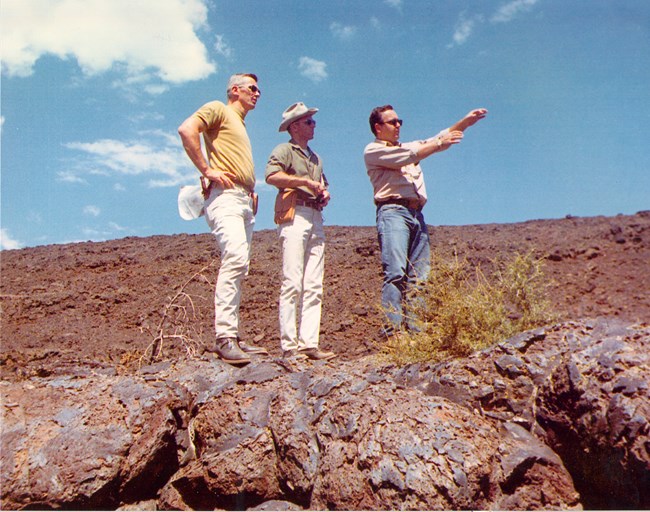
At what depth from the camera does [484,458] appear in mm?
2541

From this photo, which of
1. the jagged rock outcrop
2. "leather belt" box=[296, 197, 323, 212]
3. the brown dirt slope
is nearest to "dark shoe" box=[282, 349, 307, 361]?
the jagged rock outcrop

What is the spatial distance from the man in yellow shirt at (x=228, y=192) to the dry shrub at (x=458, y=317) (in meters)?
0.96

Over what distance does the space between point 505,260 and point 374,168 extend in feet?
17.7

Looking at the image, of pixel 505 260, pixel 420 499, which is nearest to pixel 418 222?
pixel 420 499

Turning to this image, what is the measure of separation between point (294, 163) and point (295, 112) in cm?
38

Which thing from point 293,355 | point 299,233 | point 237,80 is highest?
→ point 237,80

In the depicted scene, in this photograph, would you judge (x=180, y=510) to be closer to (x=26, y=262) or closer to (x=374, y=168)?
(x=374, y=168)

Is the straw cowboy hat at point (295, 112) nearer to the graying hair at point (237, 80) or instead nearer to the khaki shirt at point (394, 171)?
the graying hair at point (237, 80)

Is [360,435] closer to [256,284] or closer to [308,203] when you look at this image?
[308,203]

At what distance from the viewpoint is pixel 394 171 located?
4.41m

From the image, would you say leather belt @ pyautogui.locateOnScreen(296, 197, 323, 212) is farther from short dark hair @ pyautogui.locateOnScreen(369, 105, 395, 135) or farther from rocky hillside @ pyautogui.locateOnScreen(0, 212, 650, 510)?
rocky hillside @ pyautogui.locateOnScreen(0, 212, 650, 510)

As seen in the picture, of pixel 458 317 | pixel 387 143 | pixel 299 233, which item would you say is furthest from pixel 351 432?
pixel 387 143

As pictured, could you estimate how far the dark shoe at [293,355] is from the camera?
13.0 ft

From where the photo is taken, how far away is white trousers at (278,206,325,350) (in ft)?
13.8
